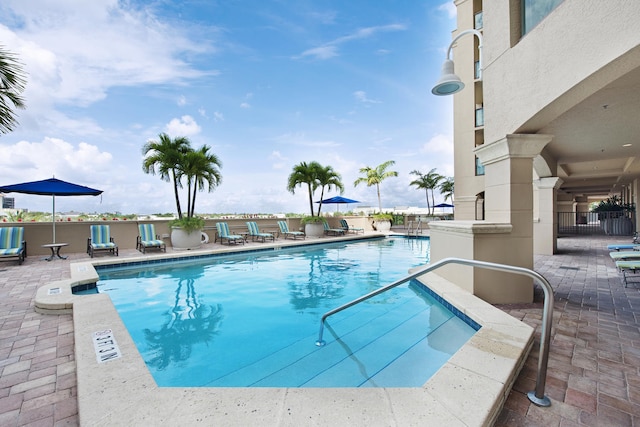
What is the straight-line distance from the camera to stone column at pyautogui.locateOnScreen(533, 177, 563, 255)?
9.78 meters

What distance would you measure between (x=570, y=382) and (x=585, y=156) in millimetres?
9989

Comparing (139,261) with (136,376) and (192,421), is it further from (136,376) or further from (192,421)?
(192,421)

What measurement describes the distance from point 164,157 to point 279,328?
9801mm

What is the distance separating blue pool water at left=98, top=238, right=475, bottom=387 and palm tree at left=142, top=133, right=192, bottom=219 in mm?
4950

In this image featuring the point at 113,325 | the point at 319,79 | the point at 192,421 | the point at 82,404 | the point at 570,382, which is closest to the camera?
the point at 192,421

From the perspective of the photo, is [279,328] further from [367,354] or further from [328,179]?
[328,179]

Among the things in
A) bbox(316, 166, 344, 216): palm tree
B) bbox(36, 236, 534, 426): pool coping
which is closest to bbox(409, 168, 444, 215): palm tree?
bbox(316, 166, 344, 216): palm tree

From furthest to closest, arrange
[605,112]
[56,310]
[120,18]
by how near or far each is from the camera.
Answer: [120,18] → [605,112] → [56,310]

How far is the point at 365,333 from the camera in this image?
4.20m

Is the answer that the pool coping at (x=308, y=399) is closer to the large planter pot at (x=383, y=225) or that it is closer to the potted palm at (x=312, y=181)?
the potted palm at (x=312, y=181)

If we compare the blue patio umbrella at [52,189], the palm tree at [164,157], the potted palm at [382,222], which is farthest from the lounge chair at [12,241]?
the potted palm at [382,222]

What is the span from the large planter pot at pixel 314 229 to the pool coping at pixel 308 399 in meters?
13.9

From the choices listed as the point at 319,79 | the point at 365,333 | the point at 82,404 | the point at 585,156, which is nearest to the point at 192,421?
the point at 82,404

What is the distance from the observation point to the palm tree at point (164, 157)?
11.5 meters
